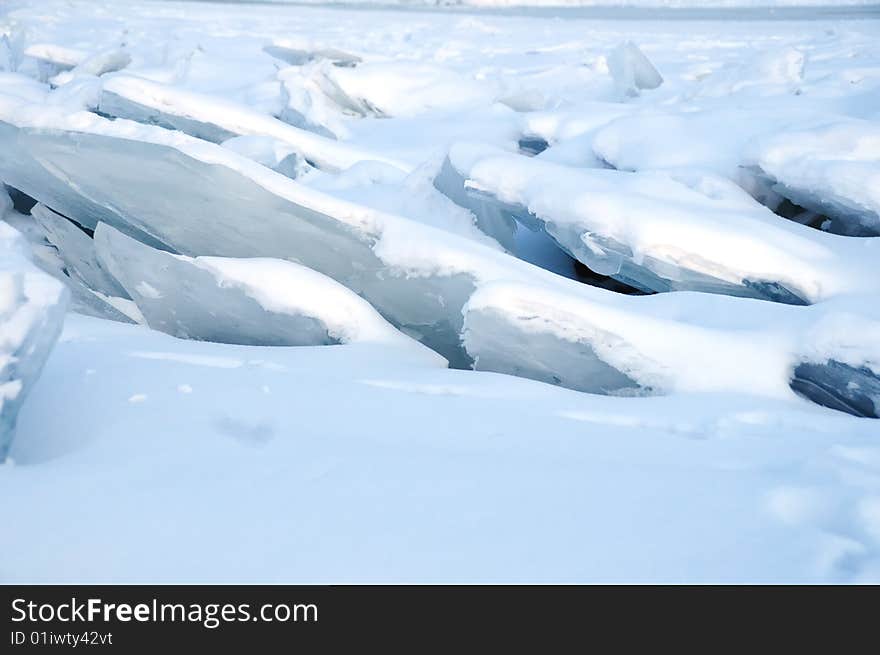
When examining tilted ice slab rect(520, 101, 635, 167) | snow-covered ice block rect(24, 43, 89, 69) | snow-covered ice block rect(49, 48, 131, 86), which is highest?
tilted ice slab rect(520, 101, 635, 167)

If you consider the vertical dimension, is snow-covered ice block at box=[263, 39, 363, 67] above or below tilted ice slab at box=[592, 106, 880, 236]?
below

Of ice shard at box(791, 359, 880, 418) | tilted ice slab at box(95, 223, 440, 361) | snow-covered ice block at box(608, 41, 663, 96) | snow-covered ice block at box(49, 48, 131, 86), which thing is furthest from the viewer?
snow-covered ice block at box(49, 48, 131, 86)

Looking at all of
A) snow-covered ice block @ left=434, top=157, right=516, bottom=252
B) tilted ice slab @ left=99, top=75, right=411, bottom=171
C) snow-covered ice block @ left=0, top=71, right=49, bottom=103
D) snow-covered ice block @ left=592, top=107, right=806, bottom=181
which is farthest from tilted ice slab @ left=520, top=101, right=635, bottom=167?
snow-covered ice block @ left=0, top=71, right=49, bottom=103

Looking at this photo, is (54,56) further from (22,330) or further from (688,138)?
(22,330)

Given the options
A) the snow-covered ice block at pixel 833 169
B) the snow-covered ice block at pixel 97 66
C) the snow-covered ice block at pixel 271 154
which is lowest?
the snow-covered ice block at pixel 97 66

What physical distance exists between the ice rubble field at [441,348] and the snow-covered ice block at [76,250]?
0.08 feet

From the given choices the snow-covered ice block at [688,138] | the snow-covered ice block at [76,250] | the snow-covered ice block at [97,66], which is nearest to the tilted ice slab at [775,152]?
the snow-covered ice block at [688,138]

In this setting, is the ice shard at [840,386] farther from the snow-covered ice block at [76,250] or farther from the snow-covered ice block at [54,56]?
the snow-covered ice block at [54,56]

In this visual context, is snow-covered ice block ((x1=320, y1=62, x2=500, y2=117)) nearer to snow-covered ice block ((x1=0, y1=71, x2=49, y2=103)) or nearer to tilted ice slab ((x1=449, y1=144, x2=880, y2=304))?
snow-covered ice block ((x1=0, y1=71, x2=49, y2=103))

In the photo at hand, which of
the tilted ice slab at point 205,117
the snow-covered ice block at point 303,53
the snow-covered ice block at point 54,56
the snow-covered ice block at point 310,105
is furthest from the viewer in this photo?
the snow-covered ice block at point 303,53

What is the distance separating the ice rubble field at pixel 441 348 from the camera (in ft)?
4.01

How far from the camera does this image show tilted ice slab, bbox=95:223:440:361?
2.27 metres

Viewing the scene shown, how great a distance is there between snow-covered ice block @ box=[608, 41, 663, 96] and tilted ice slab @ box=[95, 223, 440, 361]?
12.7ft
